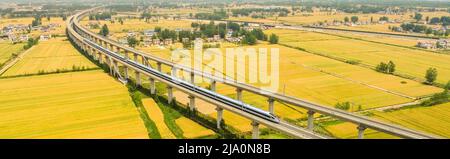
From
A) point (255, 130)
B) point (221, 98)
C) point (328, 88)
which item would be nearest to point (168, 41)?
point (328, 88)

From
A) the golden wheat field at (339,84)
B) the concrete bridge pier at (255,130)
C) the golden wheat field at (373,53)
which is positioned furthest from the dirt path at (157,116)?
the golden wheat field at (373,53)

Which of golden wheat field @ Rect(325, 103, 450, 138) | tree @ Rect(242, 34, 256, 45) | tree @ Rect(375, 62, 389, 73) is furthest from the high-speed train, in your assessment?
tree @ Rect(242, 34, 256, 45)

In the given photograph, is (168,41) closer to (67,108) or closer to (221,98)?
(67,108)

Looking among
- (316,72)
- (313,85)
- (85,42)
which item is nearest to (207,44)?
(85,42)

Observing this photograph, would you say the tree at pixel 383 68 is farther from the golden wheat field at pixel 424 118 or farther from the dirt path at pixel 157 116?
the dirt path at pixel 157 116

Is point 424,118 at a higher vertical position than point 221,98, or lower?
lower
